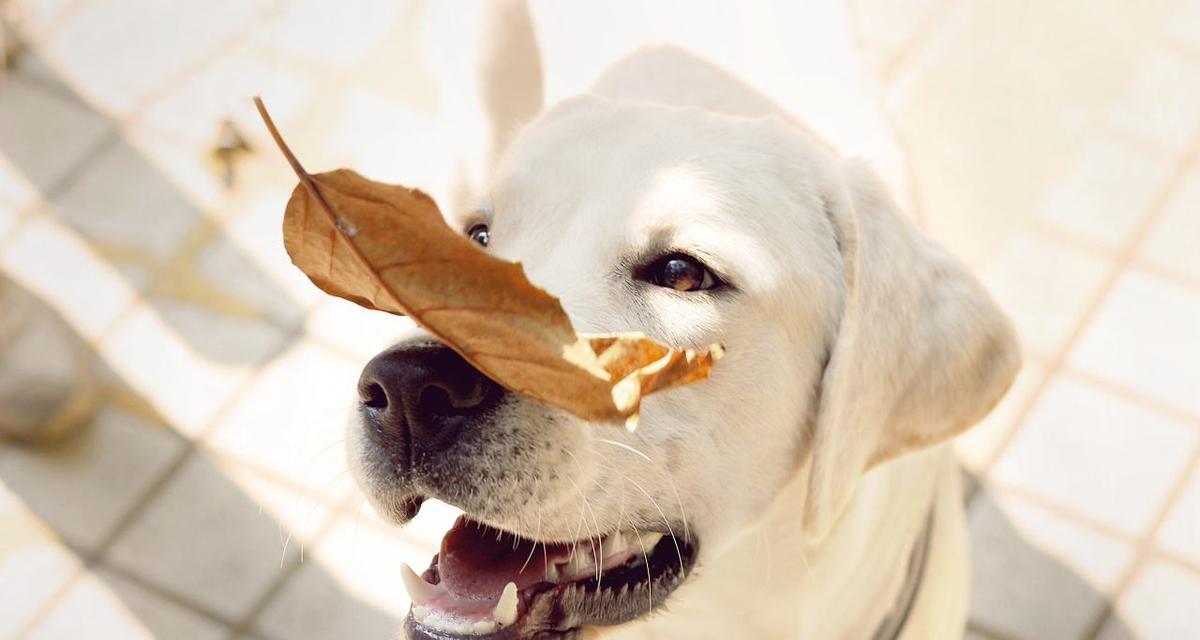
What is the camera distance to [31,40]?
4.34 m

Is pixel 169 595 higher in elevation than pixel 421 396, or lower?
lower

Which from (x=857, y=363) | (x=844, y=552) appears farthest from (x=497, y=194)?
(x=844, y=552)

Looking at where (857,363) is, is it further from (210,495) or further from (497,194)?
(210,495)

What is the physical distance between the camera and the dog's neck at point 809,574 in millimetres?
2061

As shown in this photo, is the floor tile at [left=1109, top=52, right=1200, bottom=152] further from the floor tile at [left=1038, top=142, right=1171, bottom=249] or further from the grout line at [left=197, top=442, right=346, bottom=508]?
the grout line at [left=197, top=442, right=346, bottom=508]

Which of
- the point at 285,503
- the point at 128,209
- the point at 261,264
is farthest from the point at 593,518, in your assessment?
the point at 128,209

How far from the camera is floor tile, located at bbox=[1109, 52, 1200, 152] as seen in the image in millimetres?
4023

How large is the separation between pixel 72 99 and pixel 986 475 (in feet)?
9.40

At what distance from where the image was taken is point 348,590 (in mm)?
3242

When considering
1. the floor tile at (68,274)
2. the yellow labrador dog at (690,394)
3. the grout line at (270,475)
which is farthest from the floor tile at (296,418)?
the yellow labrador dog at (690,394)

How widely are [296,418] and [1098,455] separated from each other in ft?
6.59

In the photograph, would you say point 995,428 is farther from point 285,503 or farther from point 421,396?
point 421,396

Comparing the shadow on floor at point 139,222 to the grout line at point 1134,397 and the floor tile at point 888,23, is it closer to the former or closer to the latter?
the floor tile at point 888,23

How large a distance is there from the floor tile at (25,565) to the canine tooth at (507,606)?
1.89 m
